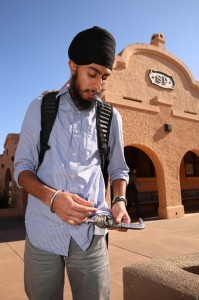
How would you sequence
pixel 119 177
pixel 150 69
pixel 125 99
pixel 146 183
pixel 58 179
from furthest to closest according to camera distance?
pixel 146 183, pixel 150 69, pixel 125 99, pixel 119 177, pixel 58 179

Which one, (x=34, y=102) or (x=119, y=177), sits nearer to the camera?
(x=34, y=102)

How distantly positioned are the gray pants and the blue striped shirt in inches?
2.0

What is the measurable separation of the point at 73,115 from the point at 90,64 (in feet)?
1.02

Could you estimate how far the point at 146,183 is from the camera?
12.1 meters

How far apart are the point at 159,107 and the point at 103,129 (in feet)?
25.8

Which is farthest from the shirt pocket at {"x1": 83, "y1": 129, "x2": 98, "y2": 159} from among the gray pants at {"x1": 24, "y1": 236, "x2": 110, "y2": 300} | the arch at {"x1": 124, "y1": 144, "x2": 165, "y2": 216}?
the arch at {"x1": 124, "y1": 144, "x2": 165, "y2": 216}

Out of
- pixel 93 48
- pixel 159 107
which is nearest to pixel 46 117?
pixel 93 48

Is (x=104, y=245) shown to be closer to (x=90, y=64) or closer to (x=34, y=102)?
(x=34, y=102)

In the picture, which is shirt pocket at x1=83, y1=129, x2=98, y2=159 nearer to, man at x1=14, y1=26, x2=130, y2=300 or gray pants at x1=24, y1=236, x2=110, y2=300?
man at x1=14, y1=26, x2=130, y2=300

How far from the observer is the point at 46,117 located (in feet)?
4.72

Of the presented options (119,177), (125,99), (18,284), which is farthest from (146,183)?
(119,177)

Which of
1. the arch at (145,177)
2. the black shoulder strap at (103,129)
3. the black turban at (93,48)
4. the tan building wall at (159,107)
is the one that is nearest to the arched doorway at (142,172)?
the arch at (145,177)

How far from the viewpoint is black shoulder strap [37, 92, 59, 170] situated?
140cm

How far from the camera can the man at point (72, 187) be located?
1269mm
